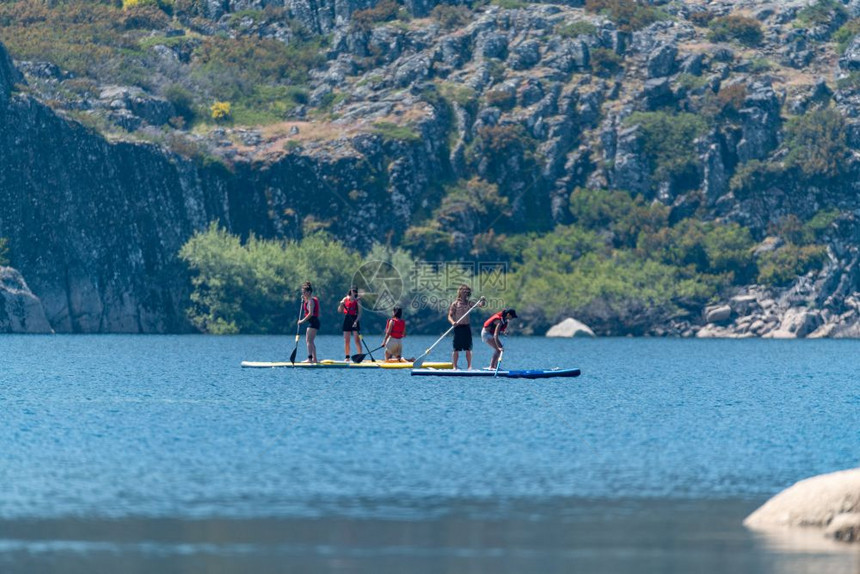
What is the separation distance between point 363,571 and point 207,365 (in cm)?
4709

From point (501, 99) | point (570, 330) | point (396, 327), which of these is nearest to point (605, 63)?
point (501, 99)

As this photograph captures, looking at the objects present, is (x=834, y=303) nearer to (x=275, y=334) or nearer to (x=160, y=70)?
(x=275, y=334)

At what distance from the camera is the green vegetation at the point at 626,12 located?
148 meters

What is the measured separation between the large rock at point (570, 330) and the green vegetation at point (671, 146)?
60.9ft

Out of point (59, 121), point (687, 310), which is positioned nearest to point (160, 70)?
point (59, 121)

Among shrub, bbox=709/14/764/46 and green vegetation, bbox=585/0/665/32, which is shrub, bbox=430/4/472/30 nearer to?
green vegetation, bbox=585/0/665/32

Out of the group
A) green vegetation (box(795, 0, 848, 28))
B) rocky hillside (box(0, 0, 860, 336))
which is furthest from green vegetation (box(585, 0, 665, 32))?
green vegetation (box(795, 0, 848, 28))

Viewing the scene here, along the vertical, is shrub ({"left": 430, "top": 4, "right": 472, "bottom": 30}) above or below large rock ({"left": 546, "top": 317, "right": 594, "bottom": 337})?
above

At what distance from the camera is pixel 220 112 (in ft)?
452

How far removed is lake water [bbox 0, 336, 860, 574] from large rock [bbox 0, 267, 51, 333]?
6294 centimetres

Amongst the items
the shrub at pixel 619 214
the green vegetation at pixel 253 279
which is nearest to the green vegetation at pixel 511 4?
the shrub at pixel 619 214

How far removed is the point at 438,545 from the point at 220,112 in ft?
392

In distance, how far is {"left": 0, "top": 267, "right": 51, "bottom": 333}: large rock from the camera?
4545 inches

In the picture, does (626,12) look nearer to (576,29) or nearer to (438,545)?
(576,29)
